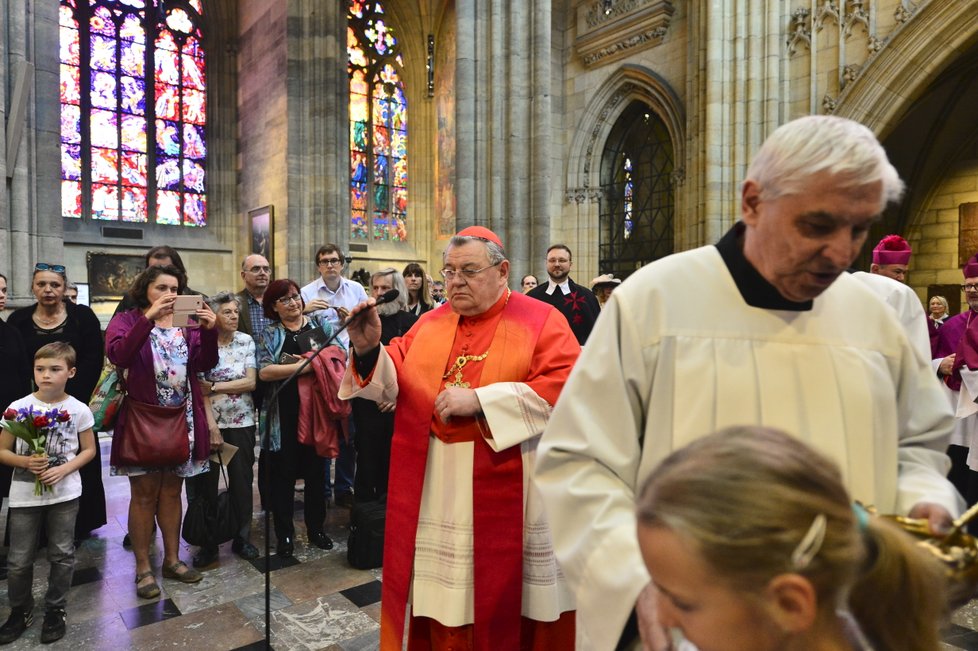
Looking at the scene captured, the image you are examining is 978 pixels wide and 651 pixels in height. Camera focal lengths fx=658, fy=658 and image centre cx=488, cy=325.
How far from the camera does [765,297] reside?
1270mm

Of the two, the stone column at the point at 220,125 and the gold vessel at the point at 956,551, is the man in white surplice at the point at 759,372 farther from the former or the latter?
the stone column at the point at 220,125

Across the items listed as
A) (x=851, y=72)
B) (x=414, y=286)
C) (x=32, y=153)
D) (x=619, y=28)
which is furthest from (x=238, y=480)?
(x=619, y=28)

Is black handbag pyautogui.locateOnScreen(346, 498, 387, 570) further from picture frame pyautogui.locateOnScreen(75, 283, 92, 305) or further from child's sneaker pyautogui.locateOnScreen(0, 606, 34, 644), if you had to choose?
picture frame pyautogui.locateOnScreen(75, 283, 92, 305)

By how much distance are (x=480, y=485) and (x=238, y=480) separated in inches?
96.6

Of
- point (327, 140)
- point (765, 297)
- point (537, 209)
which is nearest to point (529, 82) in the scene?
point (537, 209)

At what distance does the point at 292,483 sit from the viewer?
14.8 ft

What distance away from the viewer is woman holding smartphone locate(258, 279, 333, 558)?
14.6 feet

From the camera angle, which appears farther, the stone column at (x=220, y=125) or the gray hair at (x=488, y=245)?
the stone column at (x=220, y=125)

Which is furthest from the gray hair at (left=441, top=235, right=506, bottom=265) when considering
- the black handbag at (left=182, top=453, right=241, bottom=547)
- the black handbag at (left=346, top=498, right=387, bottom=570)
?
the black handbag at (left=182, top=453, right=241, bottom=547)

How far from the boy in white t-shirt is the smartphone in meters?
0.57

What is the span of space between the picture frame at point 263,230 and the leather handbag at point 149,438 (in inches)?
382

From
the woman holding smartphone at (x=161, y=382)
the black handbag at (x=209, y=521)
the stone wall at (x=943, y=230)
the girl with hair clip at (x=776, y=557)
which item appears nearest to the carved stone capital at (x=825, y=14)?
the stone wall at (x=943, y=230)

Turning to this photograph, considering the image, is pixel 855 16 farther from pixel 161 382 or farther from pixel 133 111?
pixel 133 111

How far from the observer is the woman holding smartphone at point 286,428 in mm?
4445
